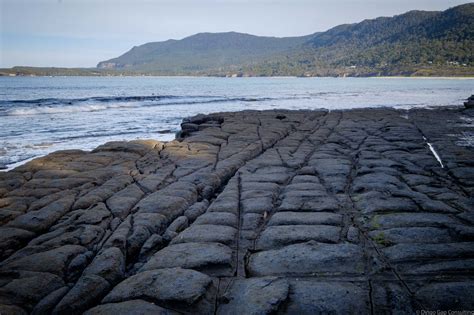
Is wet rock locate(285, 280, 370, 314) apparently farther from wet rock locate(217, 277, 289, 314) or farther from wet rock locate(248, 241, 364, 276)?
wet rock locate(248, 241, 364, 276)

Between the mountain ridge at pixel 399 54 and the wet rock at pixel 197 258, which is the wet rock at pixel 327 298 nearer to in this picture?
the wet rock at pixel 197 258

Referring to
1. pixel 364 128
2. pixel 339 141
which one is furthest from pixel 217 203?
pixel 364 128

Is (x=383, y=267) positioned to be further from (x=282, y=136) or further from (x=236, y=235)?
(x=282, y=136)

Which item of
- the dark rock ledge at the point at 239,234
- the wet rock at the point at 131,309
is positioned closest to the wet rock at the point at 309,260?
the dark rock ledge at the point at 239,234

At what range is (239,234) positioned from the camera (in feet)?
12.2

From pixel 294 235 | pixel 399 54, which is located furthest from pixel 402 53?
pixel 294 235

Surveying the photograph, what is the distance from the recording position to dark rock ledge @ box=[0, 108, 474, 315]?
2.59 m

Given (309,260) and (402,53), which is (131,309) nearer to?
(309,260)

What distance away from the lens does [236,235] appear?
368cm

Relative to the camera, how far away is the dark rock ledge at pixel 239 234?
2.59m

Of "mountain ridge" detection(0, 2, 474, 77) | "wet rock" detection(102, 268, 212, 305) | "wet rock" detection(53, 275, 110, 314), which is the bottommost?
"wet rock" detection(53, 275, 110, 314)

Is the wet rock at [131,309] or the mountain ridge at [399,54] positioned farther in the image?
the mountain ridge at [399,54]

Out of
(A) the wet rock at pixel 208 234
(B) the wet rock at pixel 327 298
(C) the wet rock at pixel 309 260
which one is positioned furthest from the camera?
(A) the wet rock at pixel 208 234

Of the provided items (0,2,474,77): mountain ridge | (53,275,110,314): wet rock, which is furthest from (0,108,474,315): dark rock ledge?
(0,2,474,77): mountain ridge
